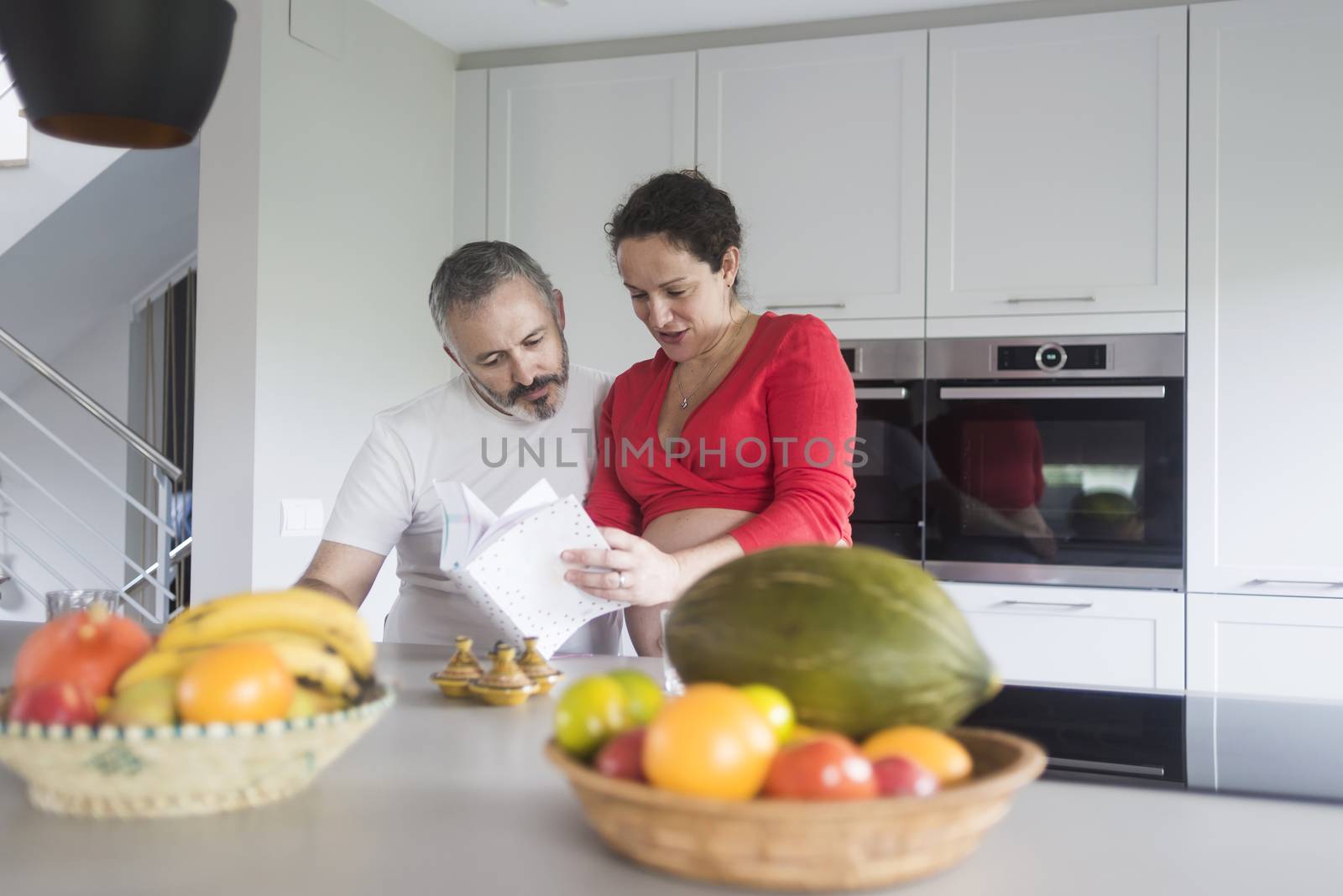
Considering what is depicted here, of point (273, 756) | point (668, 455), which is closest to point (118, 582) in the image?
point (668, 455)

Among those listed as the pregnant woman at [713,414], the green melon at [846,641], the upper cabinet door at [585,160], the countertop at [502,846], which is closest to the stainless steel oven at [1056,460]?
the upper cabinet door at [585,160]

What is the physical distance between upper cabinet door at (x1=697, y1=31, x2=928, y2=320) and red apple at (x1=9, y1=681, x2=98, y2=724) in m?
2.44

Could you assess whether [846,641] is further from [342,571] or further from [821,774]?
[342,571]

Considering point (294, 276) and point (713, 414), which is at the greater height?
point (294, 276)

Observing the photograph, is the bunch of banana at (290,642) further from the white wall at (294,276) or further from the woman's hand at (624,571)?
the white wall at (294,276)

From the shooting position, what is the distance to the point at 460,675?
3.39 feet

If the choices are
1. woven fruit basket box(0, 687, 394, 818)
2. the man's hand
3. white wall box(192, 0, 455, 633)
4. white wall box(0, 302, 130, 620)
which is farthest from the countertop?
white wall box(0, 302, 130, 620)

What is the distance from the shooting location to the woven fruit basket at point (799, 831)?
51 cm

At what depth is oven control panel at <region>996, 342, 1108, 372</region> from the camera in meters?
2.83

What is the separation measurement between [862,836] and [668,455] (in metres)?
1.11

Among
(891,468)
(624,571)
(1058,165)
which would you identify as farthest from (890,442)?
(624,571)

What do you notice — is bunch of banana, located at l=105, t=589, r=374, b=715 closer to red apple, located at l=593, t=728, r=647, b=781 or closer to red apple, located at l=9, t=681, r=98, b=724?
red apple, located at l=9, t=681, r=98, b=724

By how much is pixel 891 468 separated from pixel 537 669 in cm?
205

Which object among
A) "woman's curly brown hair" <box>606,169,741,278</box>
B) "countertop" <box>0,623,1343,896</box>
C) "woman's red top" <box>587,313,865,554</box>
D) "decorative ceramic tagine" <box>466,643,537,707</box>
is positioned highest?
"woman's curly brown hair" <box>606,169,741,278</box>
